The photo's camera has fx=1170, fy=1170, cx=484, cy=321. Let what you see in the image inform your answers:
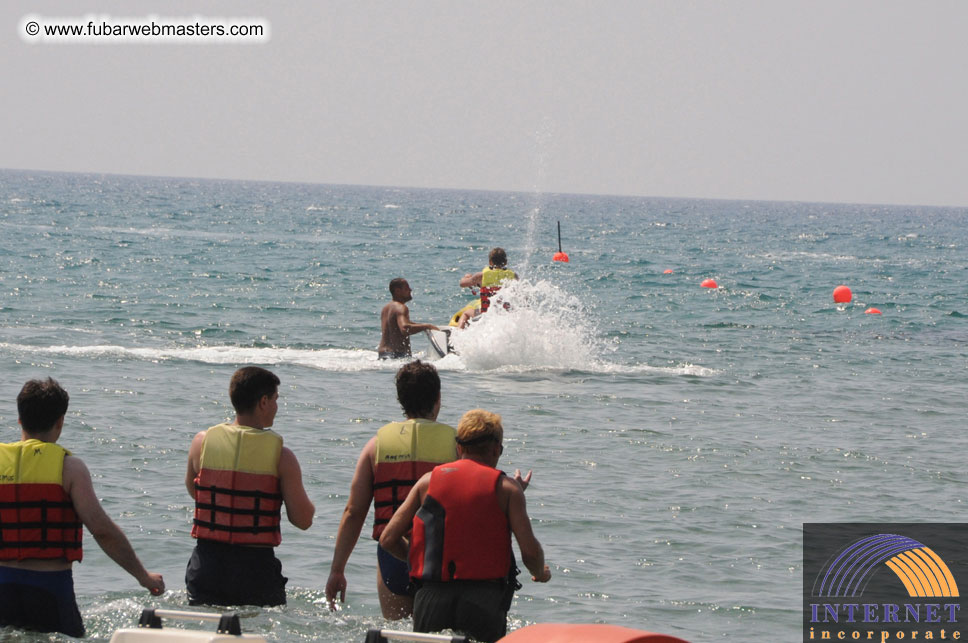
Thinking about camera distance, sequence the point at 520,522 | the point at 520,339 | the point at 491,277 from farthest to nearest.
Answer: the point at 520,339 < the point at 491,277 < the point at 520,522

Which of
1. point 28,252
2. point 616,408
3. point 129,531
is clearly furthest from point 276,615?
point 28,252

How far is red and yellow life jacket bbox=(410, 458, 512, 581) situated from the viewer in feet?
14.9

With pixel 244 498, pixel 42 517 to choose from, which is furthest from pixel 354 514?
pixel 42 517

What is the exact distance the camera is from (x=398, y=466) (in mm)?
5145

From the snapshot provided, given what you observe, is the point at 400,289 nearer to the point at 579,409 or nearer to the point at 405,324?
the point at 405,324

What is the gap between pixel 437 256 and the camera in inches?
2000

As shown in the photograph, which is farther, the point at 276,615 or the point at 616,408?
the point at 616,408

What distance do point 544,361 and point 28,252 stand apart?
2732 centimetres

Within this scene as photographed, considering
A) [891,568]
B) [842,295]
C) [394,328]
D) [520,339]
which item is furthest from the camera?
[842,295]

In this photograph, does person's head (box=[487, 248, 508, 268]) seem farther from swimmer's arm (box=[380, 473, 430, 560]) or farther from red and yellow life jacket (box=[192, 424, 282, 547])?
swimmer's arm (box=[380, 473, 430, 560])

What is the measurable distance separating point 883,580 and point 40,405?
19.8 feet

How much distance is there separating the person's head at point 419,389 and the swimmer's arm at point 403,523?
37 cm

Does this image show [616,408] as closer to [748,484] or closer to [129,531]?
[748,484]

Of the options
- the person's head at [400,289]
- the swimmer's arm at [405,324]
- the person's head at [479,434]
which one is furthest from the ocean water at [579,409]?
the person's head at [479,434]
